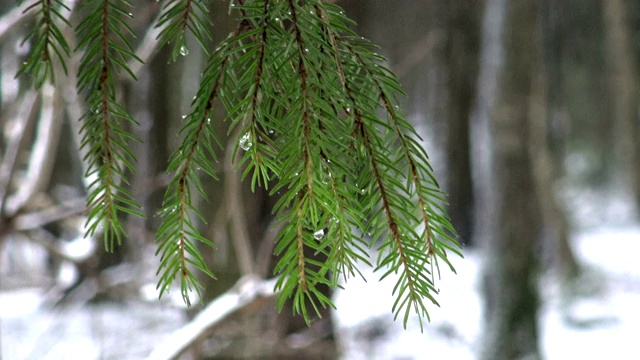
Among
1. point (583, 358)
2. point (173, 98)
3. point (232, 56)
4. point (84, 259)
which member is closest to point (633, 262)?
point (583, 358)

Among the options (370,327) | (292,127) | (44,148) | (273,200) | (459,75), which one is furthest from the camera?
(459,75)

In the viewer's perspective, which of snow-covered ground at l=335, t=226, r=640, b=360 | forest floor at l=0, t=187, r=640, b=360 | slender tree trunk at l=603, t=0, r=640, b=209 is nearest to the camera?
forest floor at l=0, t=187, r=640, b=360

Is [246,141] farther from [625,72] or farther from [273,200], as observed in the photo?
[625,72]

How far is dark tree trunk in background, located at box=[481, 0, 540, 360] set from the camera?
8.77 feet

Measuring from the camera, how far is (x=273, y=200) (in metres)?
2.10

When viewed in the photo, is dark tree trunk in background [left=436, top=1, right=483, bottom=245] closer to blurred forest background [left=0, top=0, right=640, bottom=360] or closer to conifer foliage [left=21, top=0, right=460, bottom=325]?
blurred forest background [left=0, top=0, right=640, bottom=360]

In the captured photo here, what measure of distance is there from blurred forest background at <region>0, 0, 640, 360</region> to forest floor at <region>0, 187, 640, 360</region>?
7 cm

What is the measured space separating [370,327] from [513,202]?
2.46 feet

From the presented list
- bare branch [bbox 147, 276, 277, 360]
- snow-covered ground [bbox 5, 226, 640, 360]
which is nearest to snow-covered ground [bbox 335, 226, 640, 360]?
snow-covered ground [bbox 5, 226, 640, 360]

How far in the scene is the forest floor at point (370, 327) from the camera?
245cm

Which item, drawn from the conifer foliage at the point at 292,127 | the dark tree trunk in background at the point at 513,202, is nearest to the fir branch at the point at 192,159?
the conifer foliage at the point at 292,127

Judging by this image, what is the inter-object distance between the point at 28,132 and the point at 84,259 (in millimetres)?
355

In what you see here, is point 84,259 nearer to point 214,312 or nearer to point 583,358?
point 214,312

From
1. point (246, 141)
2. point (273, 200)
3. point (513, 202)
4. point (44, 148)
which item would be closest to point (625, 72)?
point (513, 202)
